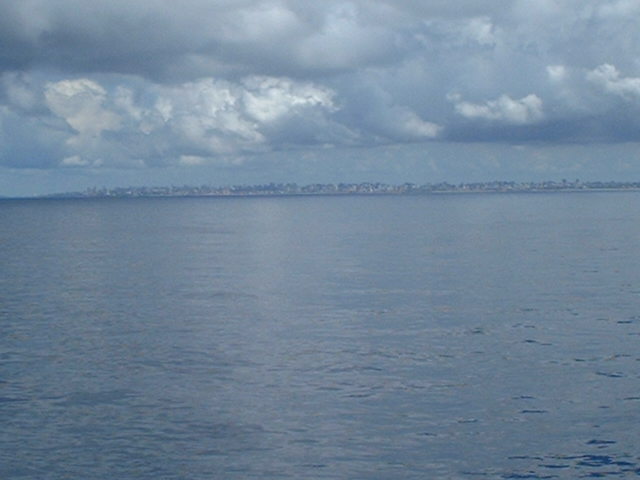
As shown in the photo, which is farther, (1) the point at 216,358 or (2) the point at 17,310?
(2) the point at 17,310

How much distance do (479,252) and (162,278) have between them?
29.9 meters

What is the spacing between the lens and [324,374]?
102ft

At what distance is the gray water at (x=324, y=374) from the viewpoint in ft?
74.4

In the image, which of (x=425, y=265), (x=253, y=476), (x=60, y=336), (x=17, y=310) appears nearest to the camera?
(x=253, y=476)

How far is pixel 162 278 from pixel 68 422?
3585 cm

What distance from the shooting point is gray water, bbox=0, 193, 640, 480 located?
22.7 metres

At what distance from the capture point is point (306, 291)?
52.8 metres

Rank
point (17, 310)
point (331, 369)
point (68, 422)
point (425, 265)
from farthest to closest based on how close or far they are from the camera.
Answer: point (425, 265) → point (17, 310) → point (331, 369) → point (68, 422)

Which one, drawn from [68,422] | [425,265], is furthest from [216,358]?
[425,265]

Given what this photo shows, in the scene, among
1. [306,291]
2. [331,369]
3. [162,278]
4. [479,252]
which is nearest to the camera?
[331,369]

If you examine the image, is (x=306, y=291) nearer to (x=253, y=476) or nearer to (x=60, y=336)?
(x=60, y=336)

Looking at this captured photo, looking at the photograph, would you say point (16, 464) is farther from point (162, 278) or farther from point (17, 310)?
point (162, 278)

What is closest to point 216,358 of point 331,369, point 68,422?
point 331,369

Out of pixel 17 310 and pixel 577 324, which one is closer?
pixel 577 324
